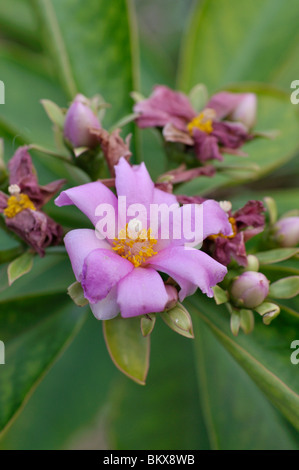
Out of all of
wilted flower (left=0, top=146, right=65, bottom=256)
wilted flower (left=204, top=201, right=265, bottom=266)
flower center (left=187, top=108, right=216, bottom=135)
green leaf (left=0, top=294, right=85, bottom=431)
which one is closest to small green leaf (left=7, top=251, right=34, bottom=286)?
wilted flower (left=0, top=146, right=65, bottom=256)

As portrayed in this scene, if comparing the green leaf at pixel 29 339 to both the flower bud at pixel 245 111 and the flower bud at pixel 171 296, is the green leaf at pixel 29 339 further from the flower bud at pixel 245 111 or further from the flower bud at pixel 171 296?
the flower bud at pixel 245 111

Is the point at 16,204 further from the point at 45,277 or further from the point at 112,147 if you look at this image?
the point at 45,277

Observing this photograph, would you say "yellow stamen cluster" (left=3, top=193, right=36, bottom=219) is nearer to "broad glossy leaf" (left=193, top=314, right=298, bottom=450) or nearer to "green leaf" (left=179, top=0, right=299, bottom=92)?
"broad glossy leaf" (left=193, top=314, right=298, bottom=450)

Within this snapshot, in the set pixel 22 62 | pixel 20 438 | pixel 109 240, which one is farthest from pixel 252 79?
pixel 20 438
